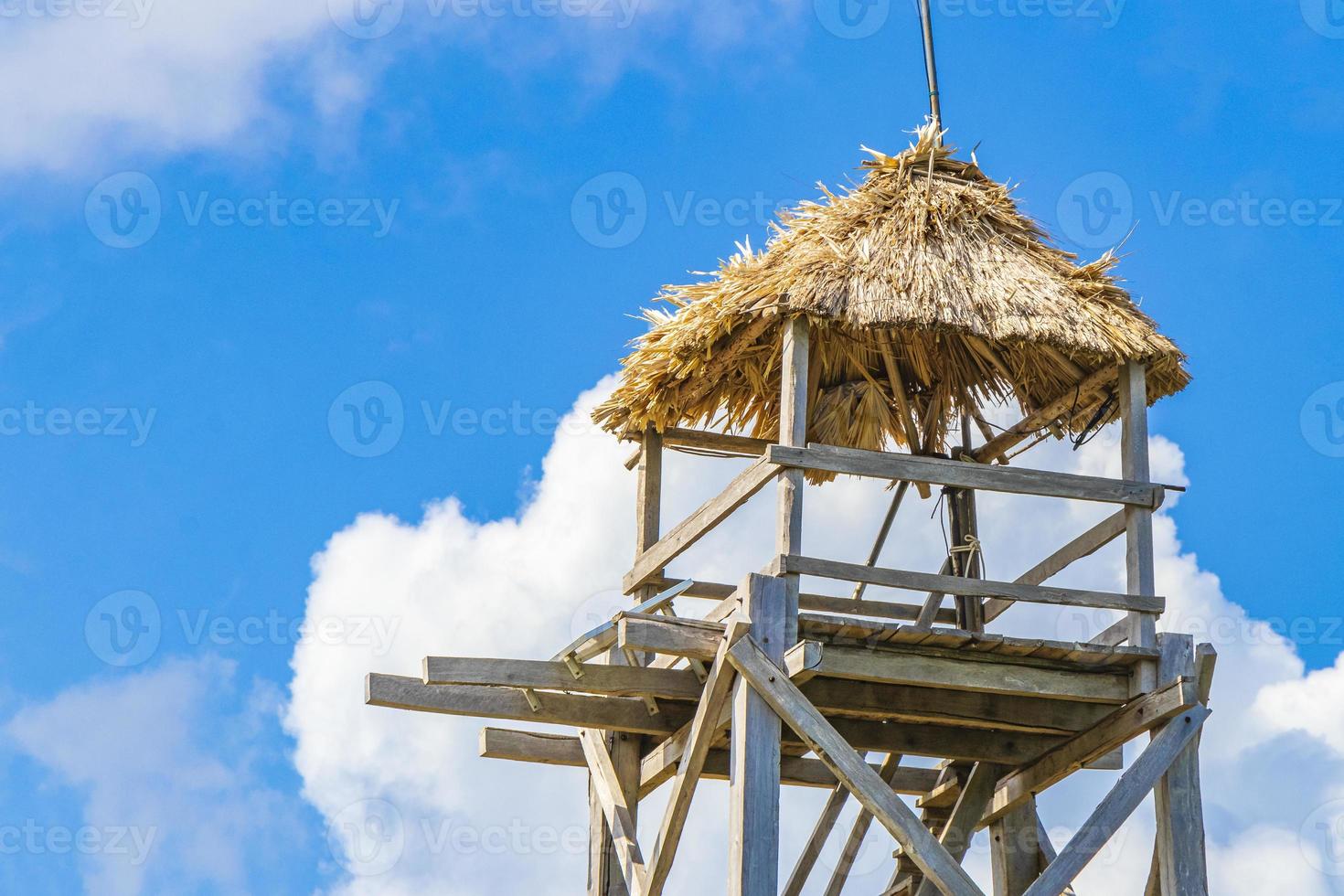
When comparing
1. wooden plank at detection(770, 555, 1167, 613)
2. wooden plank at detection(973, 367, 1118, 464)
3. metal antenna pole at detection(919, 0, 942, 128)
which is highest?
metal antenna pole at detection(919, 0, 942, 128)

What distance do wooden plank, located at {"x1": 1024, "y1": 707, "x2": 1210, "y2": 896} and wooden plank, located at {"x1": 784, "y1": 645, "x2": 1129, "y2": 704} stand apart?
356mm

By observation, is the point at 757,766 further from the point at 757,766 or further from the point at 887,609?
the point at 887,609

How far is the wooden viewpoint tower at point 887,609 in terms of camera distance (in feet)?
36.1

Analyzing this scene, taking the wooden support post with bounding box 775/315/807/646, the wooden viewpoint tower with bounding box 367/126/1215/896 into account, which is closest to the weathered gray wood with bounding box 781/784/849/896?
the wooden viewpoint tower with bounding box 367/126/1215/896

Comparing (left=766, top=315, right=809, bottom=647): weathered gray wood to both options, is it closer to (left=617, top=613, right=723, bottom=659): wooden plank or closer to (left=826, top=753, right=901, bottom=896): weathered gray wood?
(left=617, top=613, right=723, bottom=659): wooden plank

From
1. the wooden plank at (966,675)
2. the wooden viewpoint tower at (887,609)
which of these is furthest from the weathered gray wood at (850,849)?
the wooden plank at (966,675)

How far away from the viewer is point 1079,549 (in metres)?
12.6

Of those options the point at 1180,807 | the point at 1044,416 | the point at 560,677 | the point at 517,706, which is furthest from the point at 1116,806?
the point at 517,706

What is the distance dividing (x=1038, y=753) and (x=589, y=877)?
2.84 meters

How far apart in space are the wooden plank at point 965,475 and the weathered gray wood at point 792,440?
0.11m

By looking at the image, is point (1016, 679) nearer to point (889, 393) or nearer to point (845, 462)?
point (845, 462)

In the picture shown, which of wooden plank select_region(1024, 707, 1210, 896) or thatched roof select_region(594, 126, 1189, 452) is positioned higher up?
thatched roof select_region(594, 126, 1189, 452)

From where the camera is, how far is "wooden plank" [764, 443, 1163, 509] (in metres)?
11.2

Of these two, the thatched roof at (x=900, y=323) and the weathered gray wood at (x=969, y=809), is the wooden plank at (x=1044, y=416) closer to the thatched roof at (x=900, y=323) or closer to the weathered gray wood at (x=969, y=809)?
the thatched roof at (x=900, y=323)
